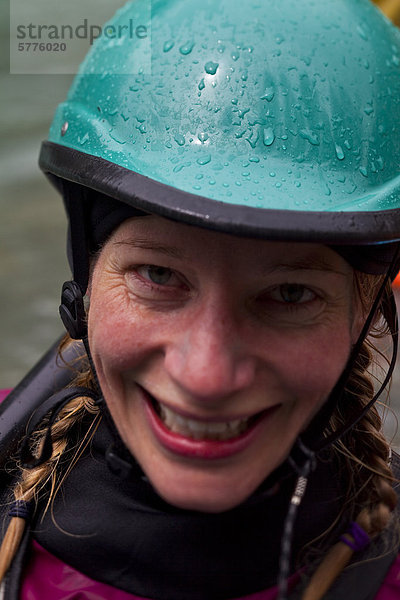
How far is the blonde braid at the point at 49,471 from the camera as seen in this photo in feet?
5.47

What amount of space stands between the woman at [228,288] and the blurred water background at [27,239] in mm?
1366

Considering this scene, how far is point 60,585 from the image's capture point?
5.44 feet

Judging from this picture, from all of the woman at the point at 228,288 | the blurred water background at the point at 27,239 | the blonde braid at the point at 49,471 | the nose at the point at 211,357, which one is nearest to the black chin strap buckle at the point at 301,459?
the woman at the point at 228,288

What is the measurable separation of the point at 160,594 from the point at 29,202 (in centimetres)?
392

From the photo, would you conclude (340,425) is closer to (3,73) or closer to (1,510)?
(1,510)

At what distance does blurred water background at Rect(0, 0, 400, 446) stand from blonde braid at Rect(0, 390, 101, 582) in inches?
52.5

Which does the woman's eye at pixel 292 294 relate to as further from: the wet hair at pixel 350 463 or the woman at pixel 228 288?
the wet hair at pixel 350 463

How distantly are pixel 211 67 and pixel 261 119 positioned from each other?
13 centimetres

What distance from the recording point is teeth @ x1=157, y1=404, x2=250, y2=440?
4.74ft

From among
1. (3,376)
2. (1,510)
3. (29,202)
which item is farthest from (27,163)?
(1,510)

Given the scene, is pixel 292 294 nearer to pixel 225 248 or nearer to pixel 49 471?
pixel 225 248

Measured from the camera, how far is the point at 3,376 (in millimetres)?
3938

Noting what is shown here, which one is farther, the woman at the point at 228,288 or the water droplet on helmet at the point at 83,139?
the water droplet on helmet at the point at 83,139

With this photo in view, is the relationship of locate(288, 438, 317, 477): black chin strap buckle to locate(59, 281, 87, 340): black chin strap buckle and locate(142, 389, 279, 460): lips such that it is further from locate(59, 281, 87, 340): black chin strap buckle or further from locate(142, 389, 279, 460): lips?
locate(59, 281, 87, 340): black chin strap buckle
